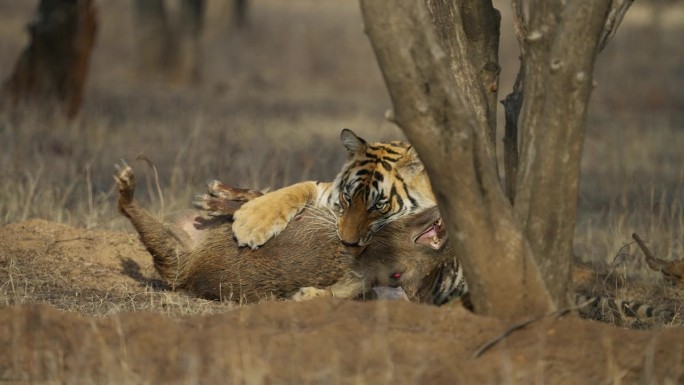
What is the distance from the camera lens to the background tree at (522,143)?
4.19m

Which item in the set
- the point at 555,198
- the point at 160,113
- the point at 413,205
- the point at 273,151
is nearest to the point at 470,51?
the point at 413,205

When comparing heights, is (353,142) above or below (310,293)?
above

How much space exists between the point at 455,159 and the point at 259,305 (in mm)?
1101

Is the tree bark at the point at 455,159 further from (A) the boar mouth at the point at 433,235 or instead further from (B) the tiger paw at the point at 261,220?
(B) the tiger paw at the point at 261,220

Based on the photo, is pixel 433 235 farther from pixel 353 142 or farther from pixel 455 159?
pixel 455 159

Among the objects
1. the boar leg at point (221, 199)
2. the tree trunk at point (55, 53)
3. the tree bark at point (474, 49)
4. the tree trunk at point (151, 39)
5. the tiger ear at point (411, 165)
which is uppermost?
the tree trunk at point (151, 39)

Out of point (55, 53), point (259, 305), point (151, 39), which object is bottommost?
point (259, 305)

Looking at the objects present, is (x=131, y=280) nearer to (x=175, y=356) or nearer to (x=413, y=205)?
(x=413, y=205)

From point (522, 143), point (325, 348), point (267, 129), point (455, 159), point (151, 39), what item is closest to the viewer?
point (325, 348)

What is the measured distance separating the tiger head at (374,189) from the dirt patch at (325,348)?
3.57ft

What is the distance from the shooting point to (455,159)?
13.9 feet

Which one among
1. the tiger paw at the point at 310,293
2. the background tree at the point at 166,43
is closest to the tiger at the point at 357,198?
the tiger paw at the point at 310,293

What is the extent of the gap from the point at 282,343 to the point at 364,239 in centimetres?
152

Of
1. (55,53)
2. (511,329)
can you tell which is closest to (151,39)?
(55,53)
